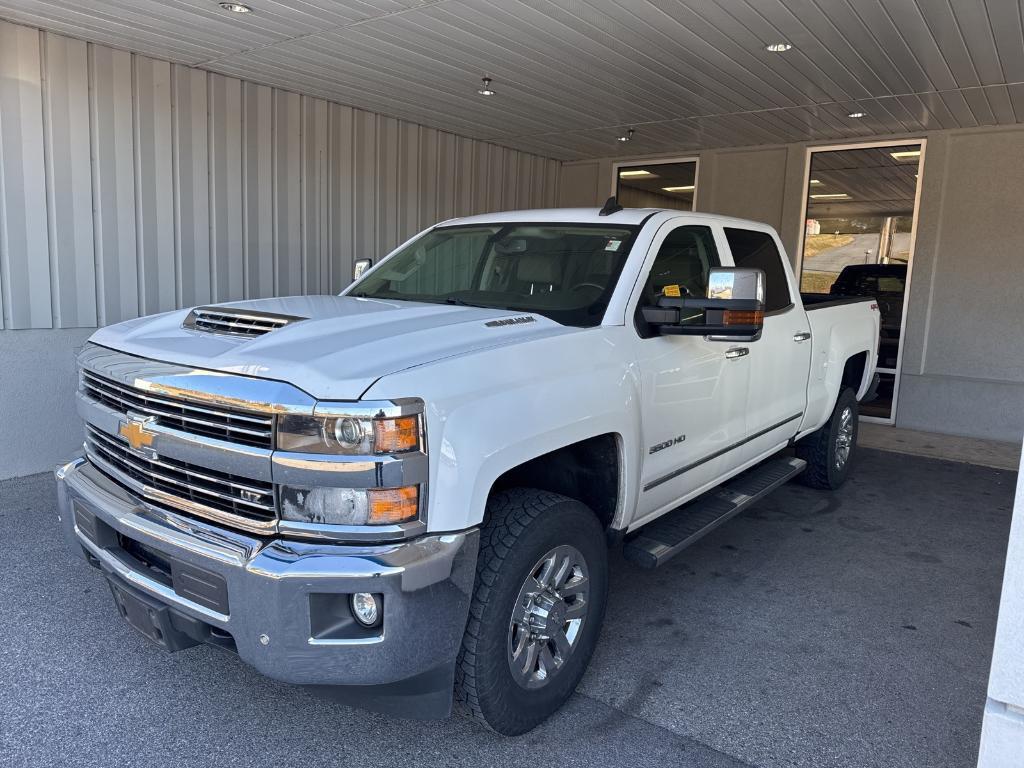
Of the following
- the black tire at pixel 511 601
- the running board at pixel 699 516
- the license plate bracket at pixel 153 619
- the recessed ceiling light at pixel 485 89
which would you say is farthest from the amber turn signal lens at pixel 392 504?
the recessed ceiling light at pixel 485 89

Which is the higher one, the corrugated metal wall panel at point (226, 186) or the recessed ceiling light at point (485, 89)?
the recessed ceiling light at point (485, 89)

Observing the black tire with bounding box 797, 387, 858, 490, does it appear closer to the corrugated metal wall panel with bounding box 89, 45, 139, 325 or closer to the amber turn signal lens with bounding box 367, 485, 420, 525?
the amber turn signal lens with bounding box 367, 485, 420, 525

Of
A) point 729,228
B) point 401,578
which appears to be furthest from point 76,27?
point 401,578

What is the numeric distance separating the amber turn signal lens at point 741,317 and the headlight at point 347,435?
5.36 feet

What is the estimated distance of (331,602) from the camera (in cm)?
219

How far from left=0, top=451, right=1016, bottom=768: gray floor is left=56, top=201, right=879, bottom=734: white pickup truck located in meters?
0.36

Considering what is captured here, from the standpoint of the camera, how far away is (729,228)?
4371mm

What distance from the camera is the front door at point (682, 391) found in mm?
3299

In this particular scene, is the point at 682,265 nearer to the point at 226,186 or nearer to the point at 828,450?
the point at 828,450

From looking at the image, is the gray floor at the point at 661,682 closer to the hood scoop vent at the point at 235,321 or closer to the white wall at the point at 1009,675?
the white wall at the point at 1009,675

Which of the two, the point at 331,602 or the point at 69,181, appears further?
the point at 69,181

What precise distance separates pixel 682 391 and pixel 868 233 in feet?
25.5

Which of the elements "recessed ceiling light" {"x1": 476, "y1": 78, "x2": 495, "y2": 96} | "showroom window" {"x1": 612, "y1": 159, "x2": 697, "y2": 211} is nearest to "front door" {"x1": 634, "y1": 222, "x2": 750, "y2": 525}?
"recessed ceiling light" {"x1": 476, "y1": 78, "x2": 495, "y2": 96}

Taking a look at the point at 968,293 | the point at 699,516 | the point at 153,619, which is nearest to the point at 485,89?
the point at 699,516
